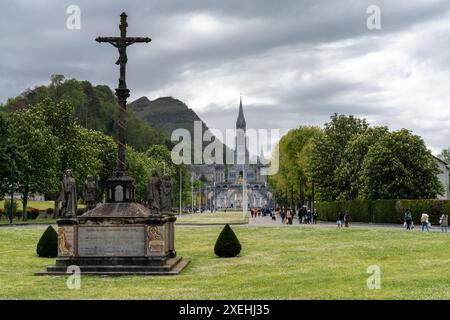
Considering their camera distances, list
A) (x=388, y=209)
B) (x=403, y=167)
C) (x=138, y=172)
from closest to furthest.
Answer: (x=388, y=209)
(x=403, y=167)
(x=138, y=172)

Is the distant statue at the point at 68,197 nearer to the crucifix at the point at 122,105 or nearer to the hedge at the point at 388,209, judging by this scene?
the crucifix at the point at 122,105

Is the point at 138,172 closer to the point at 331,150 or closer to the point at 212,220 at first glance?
the point at 212,220

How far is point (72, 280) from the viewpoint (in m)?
20.0

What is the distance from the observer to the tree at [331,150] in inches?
2950

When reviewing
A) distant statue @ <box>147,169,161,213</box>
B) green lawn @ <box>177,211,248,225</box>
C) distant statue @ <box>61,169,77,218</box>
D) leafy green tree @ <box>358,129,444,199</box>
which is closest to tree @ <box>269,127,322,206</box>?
green lawn @ <box>177,211,248,225</box>

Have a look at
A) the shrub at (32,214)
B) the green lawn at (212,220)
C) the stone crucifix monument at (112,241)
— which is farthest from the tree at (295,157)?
the stone crucifix monument at (112,241)

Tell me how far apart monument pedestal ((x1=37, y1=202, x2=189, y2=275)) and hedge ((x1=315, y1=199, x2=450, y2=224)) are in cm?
3604

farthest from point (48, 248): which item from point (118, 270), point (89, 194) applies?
point (118, 270)

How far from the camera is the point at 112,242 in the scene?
2233 cm

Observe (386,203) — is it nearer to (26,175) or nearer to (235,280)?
(26,175)

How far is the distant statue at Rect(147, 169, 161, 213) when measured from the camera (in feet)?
78.7

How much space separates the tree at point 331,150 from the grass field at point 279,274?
38.6m

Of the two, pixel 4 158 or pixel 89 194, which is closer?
pixel 89 194

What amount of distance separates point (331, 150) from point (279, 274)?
183 feet
